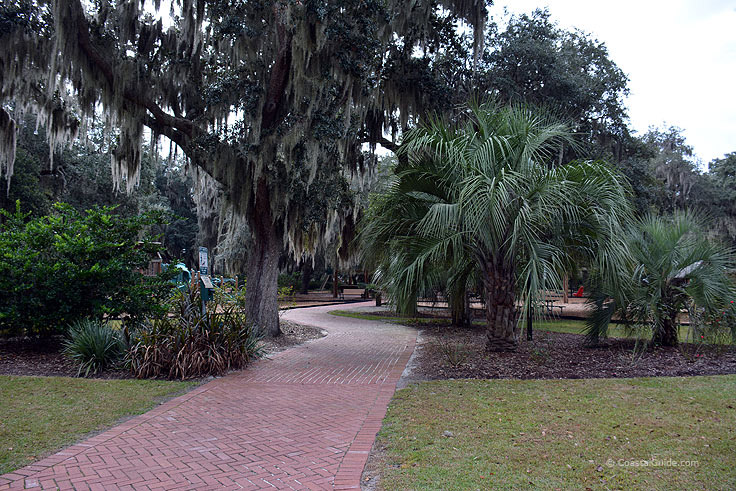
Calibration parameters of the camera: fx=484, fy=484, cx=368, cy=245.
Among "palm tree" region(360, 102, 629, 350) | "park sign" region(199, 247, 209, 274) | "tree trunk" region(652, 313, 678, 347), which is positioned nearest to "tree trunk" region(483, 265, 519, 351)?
"palm tree" region(360, 102, 629, 350)

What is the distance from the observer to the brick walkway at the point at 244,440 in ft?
12.3

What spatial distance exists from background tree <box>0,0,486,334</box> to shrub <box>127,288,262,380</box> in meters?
2.68

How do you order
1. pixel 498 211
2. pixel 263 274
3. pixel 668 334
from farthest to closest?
pixel 263 274 < pixel 668 334 < pixel 498 211

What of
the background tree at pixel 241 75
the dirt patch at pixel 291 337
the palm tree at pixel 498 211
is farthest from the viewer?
the dirt patch at pixel 291 337

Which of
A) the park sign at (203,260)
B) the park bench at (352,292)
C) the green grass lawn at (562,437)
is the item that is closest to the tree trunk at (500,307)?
the green grass lawn at (562,437)

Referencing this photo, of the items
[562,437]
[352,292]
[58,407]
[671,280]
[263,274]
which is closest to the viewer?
[562,437]

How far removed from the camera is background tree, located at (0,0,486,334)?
32.3 feet

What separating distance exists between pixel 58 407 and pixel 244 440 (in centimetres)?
259

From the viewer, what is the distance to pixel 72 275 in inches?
320

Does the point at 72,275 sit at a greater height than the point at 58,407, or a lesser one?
greater

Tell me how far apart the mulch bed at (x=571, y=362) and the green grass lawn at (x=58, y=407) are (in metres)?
4.04

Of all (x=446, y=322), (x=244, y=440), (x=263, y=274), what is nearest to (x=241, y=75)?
(x=263, y=274)

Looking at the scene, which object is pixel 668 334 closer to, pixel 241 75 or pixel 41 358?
pixel 241 75

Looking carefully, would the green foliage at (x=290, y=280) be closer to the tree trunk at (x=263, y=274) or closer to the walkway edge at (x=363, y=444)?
the tree trunk at (x=263, y=274)
